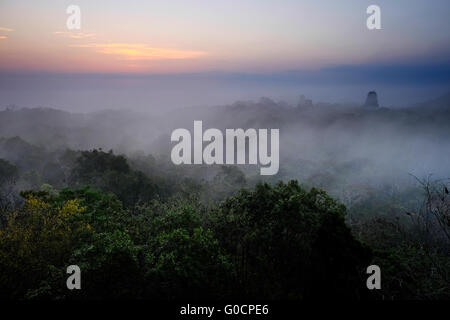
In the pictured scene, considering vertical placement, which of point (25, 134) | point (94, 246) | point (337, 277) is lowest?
point (337, 277)

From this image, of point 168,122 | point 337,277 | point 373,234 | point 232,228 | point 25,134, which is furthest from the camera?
point 168,122

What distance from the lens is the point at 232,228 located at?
10.2m

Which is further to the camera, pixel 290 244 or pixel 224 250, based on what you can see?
pixel 224 250

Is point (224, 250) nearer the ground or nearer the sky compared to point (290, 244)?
nearer the ground

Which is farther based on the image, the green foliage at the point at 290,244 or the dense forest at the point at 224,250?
the green foliage at the point at 290,244

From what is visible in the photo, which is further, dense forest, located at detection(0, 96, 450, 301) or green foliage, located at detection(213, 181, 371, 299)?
green foliage, located at detection(213, 181, 371, 299)

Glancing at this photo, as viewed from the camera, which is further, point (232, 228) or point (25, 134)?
point (25, 134)

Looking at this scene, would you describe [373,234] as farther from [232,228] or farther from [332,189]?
[332,189]

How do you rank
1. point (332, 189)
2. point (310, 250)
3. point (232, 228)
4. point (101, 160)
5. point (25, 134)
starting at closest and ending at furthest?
point (310, 250), point (232, 228), point (101, 160), point (332, 189), point (25, 134)

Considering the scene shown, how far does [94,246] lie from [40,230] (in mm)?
2035

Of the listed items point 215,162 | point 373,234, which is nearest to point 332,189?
point 215,162

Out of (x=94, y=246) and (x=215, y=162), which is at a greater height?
(x=215, y=162)

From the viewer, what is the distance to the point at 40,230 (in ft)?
30.6

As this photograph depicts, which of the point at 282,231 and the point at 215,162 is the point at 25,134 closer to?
the point at 215,162
